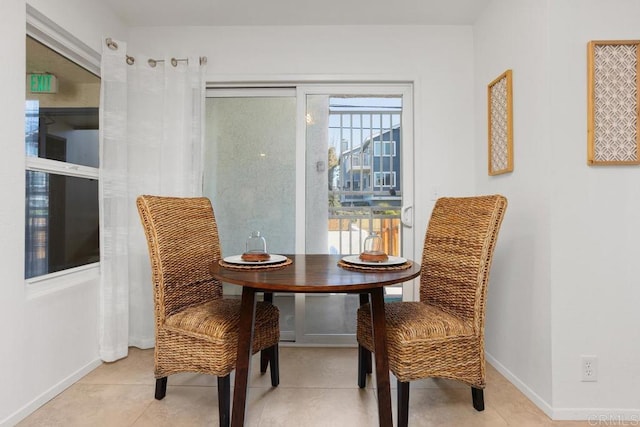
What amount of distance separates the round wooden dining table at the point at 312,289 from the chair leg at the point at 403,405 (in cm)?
12

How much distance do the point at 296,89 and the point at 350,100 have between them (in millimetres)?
442

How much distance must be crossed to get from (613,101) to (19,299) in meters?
3.11

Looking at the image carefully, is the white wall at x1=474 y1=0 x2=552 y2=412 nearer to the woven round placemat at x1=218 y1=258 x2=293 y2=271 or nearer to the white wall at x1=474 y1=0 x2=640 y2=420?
the white wall at x1=474 y1=0 x2=640 y2=420

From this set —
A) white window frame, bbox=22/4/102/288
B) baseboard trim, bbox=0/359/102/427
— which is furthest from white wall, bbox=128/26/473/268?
baseboard trim, bbox=0/359/102/427

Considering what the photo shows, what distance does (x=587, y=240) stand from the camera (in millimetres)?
1726

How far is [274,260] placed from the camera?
1.76 meters

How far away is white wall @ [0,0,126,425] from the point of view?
163cm

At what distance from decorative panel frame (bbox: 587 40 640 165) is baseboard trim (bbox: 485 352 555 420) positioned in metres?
1.25

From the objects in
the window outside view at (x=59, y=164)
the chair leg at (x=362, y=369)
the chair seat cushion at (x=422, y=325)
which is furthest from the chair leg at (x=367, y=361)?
the window outside view at (x=59, y=164)

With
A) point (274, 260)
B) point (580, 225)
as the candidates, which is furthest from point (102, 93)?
point (580, 225)

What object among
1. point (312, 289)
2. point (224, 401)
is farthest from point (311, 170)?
point (224, 401)

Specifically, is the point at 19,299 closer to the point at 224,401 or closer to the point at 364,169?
the point at 224,401

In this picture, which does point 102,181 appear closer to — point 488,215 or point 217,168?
point 217,168

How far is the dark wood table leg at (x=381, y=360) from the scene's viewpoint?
1435 millimetres
